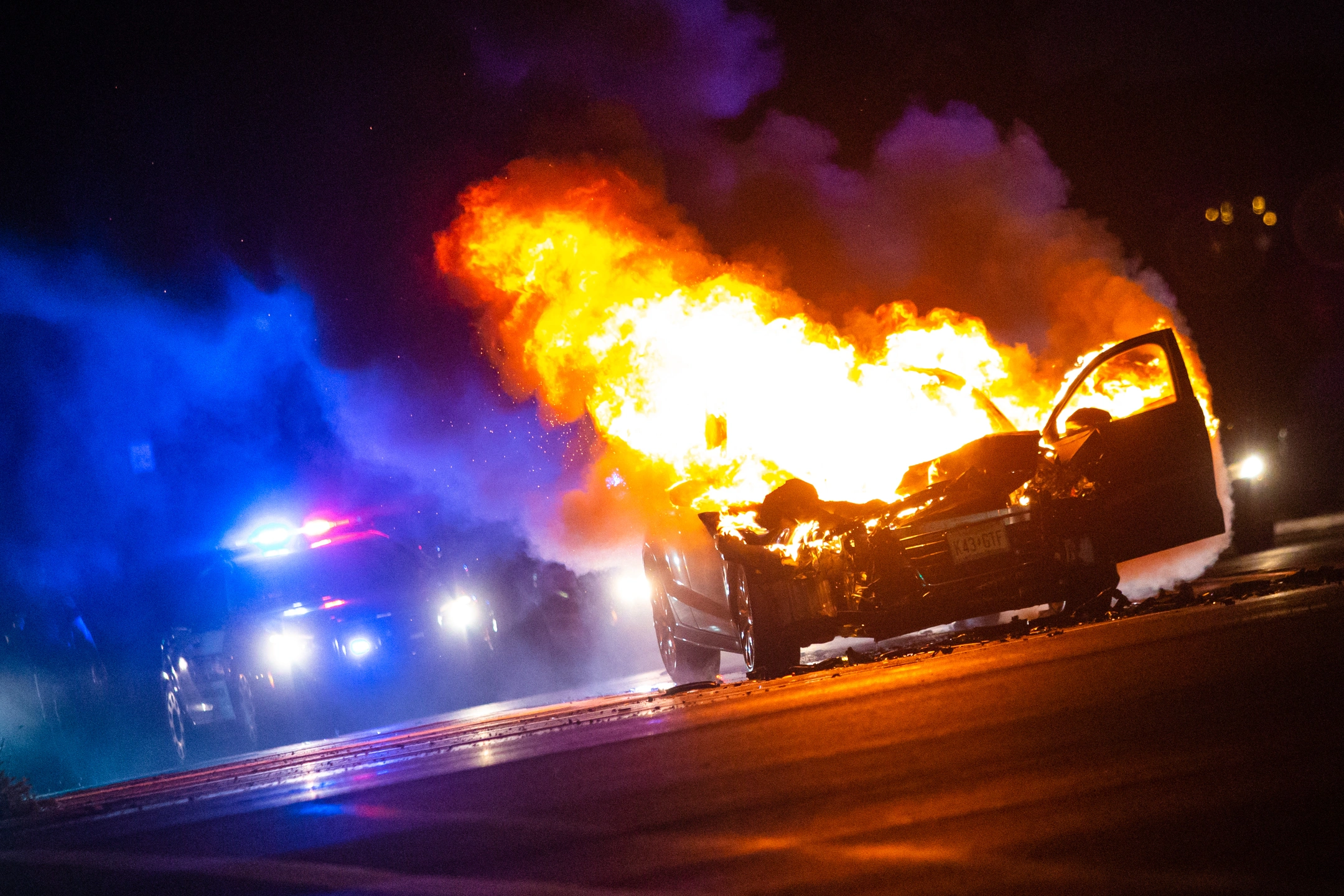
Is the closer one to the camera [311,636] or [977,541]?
[977,541]

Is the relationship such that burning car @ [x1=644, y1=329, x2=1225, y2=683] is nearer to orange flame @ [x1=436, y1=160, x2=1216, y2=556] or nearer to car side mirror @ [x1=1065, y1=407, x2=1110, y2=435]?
car side mirror @ [x1=1065, y1=407, x2=1110, y2=435]

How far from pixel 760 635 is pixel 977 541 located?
1.56m

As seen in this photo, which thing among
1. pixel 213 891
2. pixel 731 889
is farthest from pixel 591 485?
pixel 731 889

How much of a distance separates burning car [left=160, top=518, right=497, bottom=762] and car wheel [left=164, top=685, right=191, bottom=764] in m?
0.02

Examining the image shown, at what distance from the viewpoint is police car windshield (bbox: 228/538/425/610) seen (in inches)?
458

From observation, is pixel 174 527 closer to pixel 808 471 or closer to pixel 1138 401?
pixel 808 471

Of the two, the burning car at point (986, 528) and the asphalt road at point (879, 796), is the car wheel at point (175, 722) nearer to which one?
the asphalt road at point (879, 796)

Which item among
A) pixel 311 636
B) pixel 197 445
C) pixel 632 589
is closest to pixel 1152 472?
pixel 632 589

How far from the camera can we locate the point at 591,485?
13.9 metres

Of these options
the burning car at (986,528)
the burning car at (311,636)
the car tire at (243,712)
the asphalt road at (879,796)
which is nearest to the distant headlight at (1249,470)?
the burning car at (986,528)

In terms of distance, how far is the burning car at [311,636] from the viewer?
11.3 metres

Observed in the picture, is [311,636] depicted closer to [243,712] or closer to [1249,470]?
[243,712]

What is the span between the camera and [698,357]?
34.7 ft

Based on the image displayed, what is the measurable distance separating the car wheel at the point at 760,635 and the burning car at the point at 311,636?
436 cm
